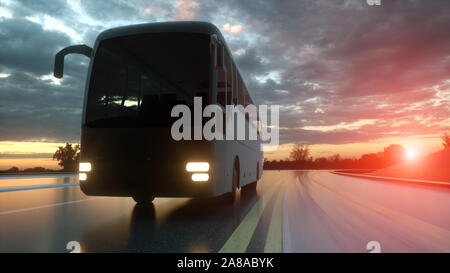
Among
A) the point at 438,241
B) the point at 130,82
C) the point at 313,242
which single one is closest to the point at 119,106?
the point at 130,82

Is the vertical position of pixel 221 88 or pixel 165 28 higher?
pixel 165 28

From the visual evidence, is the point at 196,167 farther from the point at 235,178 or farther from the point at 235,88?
the point at 235,88

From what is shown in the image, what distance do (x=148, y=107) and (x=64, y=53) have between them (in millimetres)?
2304

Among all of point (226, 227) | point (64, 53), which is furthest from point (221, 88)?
point (64, 53)

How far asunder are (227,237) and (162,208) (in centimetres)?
Result: 452

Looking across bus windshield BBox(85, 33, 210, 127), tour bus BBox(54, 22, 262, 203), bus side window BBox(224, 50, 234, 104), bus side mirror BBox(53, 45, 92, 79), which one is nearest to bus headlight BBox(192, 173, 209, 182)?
tour bus BBox(54, 22, 262, 203)

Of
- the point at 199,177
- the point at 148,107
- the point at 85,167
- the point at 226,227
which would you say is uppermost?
the point at 148,107

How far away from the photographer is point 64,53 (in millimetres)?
8867

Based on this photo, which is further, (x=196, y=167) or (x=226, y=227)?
(x=196, y=167)

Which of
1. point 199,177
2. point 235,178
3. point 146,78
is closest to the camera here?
point 199,177

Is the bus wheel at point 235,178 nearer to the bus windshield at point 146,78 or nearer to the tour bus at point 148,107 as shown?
the tour bus at point 148,107

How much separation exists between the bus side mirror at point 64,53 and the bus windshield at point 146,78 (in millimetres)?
642

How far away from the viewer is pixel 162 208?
35.6 ft

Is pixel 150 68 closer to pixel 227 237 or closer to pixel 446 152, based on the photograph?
pixel 227 237
